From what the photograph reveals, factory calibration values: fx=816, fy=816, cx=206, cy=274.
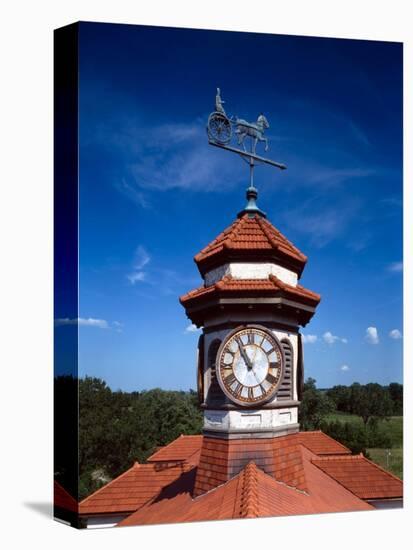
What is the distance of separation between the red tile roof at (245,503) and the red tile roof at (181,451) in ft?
5.53

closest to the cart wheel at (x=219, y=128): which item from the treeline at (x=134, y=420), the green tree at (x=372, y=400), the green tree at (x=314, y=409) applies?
the treeline at (x=134, y=420)

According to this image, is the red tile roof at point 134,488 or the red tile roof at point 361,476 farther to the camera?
the red tile roof at point 361,476

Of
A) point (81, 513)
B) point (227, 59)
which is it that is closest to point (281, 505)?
point (81, 513)

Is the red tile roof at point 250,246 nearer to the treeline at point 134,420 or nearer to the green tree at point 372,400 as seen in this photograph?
the treeline at point 134,420

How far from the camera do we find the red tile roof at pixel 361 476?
1285 centimetres

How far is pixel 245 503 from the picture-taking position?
10516 millimetres

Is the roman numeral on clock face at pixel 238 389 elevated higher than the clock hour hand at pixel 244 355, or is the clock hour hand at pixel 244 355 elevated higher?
the clock hour hand at pixel 244 355

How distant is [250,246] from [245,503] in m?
3.49

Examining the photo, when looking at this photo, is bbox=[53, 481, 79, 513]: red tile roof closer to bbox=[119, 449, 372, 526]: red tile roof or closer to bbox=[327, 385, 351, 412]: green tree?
bbox=[119, 449, 372, 526]: red tile roof

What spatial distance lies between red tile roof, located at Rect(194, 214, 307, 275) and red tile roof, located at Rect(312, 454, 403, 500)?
11.0 ft

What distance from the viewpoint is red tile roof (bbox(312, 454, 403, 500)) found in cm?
1285

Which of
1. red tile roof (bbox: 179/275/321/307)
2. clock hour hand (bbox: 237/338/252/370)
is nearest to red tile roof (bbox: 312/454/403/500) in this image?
clock hour hand (bbox: 237/338/252/370)

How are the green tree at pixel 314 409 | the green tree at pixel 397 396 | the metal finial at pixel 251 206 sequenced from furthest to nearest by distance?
the green tree at pixel 314 409, the green tree at pixel 397 396, the metal finial at pixel 251 206

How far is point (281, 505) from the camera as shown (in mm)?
10891
